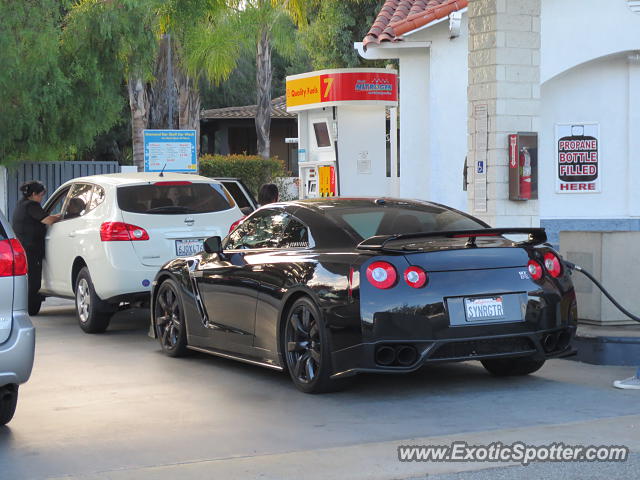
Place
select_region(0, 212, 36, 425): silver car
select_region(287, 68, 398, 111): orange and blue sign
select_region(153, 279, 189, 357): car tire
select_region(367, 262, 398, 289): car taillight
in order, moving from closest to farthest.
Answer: select_region(0, 212, 36, 425): silver car, select_region(367, 262, 398, 289): car taillight, select_region(153, 279, 189, 357): car tire, select_region(287, 68, 398, 111): orange and blue sign

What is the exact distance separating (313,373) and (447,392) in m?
1.01

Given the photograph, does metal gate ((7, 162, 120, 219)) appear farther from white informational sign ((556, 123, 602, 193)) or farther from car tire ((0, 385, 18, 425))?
car tire ((0, 385, 18, 425))

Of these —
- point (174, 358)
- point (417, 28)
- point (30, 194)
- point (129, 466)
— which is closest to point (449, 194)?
point (417, 28)

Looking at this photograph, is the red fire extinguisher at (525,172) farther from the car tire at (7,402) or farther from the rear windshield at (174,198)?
the car tire at (7,402)

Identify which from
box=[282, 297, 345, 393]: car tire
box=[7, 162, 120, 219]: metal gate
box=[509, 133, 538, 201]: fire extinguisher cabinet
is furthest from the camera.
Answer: box=[7, 162, 120, 219]: metal gate

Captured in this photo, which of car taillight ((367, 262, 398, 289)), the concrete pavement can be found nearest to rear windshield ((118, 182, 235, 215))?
the concrete pavement

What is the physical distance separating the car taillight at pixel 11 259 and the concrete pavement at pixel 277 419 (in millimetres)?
1058

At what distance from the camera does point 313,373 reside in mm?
8602

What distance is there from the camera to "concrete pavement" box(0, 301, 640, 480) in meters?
6.42

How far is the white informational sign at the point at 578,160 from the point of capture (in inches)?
746

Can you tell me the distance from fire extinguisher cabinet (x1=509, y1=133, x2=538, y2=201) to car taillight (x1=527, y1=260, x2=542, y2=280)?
484 cm

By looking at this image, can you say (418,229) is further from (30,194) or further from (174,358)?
(30,194)

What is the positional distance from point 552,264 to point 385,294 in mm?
1490

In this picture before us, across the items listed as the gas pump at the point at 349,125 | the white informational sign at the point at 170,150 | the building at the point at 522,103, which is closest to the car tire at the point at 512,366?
the building at the point at 522,103
